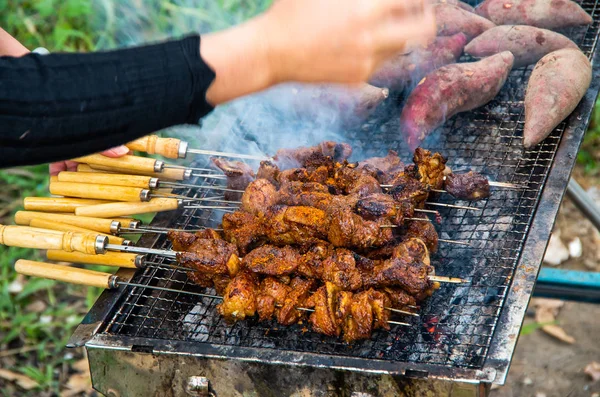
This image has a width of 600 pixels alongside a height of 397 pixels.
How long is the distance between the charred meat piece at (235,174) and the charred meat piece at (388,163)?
2.43 feet

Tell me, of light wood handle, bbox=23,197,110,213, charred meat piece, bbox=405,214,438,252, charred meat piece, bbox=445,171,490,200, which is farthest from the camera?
light wood handle, bbox=23,197,110,213

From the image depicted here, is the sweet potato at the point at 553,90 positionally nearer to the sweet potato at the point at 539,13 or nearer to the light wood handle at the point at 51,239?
the sweet potato at the point at 539,13

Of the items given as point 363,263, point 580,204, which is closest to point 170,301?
point 363,263

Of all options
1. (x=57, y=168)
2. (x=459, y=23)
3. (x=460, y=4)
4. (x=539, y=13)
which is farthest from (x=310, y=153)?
(x=539, y=13)

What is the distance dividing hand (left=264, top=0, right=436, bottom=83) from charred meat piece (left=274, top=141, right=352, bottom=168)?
5.92ft

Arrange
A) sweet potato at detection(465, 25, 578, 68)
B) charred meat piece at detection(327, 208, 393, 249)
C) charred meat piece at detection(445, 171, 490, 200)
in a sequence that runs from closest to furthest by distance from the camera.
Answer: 1. charred meat piece at detection(327, 208, 393, 249)
2. charred meat piece at detection(445, 171, 490, 200)
3. sweet potato at detection(465, 25, 578, 68)

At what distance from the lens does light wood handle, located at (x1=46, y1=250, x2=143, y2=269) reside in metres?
3.67

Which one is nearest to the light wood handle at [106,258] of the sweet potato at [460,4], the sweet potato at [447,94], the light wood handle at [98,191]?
the light wood handle at [98,191]

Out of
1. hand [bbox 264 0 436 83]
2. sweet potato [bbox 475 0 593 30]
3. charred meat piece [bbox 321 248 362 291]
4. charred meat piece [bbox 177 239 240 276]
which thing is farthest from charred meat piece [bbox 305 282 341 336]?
sweet potato [bbox 475 0 593 30]

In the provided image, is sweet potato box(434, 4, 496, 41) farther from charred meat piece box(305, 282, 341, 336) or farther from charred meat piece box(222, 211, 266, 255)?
charred meat piece box(305, 282, 341, 336)

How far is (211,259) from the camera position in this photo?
3.42 metres

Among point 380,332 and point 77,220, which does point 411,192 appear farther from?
point 77,220

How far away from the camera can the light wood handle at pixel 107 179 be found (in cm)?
404

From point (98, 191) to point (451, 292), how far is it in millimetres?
2225
